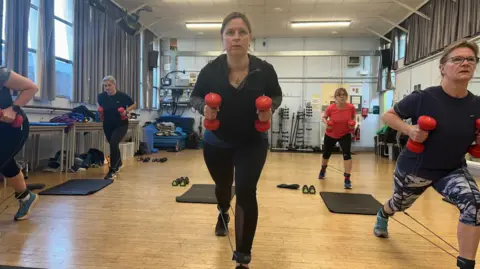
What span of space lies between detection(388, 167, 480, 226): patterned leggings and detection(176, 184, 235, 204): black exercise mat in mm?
1887

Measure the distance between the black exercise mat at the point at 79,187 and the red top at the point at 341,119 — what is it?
10.5 ft

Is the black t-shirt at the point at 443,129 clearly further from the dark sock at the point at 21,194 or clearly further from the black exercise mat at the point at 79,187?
the black exercise mat at the point at 79,187

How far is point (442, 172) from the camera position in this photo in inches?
73.7

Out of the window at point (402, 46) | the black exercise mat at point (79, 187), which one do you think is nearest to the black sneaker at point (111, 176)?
the black exercise mat at point (79, 187)

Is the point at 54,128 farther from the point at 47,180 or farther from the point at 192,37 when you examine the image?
the point at 192,37

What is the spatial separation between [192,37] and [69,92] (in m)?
5.62

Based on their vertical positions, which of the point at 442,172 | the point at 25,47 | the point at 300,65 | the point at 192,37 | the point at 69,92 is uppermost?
the point at 192,37

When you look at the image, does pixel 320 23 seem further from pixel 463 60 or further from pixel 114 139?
pixel 463 60

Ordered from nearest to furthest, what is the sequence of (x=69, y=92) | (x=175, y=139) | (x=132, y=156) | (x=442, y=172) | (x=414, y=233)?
(x=442, y=172) < (x=414, y=233) < (x=69, y=92) < (x=132, y=156) < (x=175, y=139)

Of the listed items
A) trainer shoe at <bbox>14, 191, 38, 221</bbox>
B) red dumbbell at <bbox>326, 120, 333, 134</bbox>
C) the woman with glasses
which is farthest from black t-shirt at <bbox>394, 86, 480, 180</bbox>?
→ trainer shoe at <bbox>14, 191, 38, 221</bbox>

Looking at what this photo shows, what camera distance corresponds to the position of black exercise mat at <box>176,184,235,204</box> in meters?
3.45

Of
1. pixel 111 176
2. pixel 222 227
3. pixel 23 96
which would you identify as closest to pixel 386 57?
pixel 111 176

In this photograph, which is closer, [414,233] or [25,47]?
[414,233]

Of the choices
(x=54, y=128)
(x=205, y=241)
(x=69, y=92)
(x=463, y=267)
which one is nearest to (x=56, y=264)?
(x=205, y=241)
